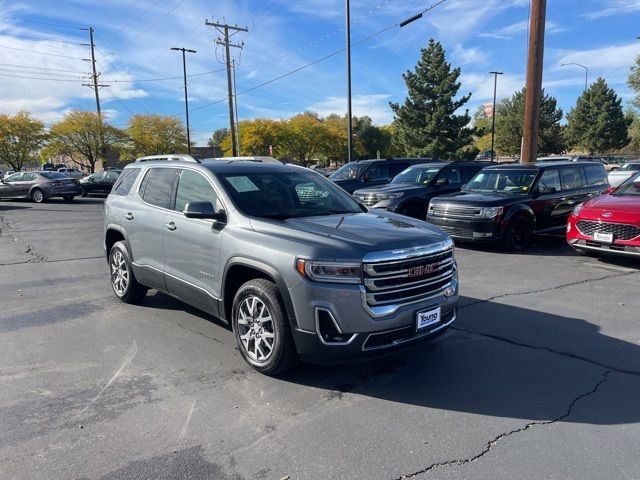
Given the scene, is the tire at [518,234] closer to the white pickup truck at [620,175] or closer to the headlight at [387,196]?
the headlight at [387,196]

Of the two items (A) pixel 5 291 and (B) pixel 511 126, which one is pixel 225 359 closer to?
(A) pixel 5 291

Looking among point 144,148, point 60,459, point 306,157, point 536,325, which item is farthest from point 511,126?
point 60,459

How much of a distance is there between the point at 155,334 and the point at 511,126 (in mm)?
61779

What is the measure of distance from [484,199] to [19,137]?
2181 inches

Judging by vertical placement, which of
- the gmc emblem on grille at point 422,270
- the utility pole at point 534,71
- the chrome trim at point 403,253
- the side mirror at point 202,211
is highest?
the utility pole at point 534,71

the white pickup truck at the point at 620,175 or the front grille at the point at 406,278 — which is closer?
the front grille at the point at 406,278

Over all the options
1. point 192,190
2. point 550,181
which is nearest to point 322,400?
point 192,190

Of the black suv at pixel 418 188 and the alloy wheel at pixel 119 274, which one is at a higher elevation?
the black suv at pixel 418 188

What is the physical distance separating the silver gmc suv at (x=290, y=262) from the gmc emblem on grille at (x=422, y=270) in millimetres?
10

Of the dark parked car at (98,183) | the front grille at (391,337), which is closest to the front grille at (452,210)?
the front grille at (391,337)

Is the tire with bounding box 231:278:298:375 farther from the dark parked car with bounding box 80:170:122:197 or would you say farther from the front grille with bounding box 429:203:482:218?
the dark parked car with bounding box 80:170:122:197

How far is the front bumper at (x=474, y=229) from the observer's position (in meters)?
9.44

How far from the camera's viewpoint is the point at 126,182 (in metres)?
6.36

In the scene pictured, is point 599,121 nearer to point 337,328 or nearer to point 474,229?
point 474,229
